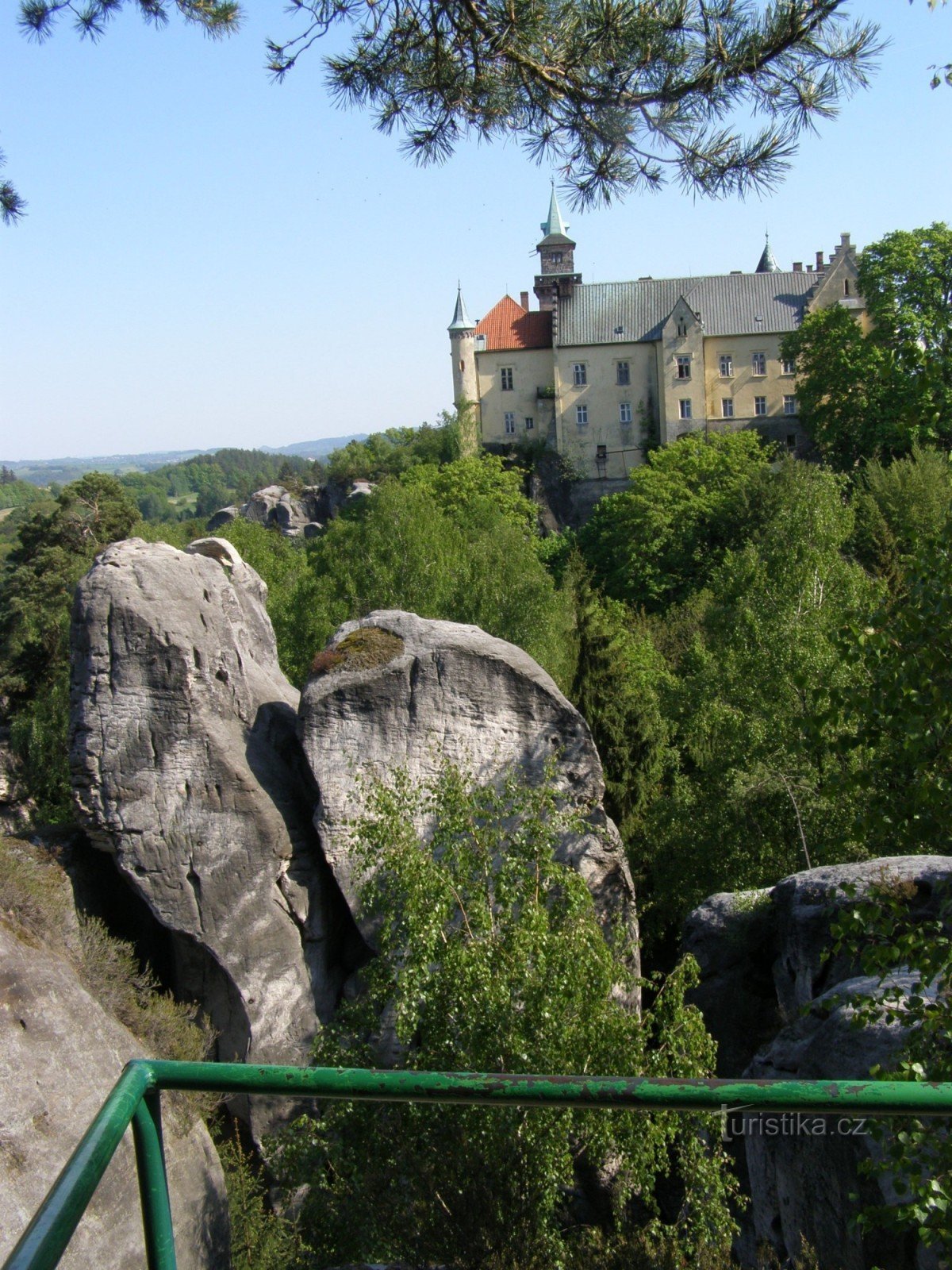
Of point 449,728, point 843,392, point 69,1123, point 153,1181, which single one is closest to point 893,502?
point 843,392

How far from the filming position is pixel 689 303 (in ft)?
214

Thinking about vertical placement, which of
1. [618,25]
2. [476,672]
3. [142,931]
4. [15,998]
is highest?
[618,25]

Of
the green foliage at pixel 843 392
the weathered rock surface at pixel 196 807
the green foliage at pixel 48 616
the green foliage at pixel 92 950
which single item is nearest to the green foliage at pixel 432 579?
the green foliage at pixel 48 616

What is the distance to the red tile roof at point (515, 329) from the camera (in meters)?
68.3

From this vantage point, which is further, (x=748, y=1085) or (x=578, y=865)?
(x=578, y=865)

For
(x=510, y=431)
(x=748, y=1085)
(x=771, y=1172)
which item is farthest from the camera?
(x=510, y=431)

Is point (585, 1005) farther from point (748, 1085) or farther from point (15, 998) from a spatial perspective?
point (748, 1085)

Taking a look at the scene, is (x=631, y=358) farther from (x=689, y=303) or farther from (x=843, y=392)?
(x=843, y=392)

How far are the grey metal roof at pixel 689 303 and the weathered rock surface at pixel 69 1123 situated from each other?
5900 cm

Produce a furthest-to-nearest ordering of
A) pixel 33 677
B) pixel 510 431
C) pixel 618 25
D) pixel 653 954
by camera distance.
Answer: pixel 510 431 < pixel 33 677 < pixel 653 954 < pixel 618 25

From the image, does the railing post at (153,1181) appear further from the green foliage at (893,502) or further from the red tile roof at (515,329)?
the red tile roof at (515,329)

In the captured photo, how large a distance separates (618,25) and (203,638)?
10.3 metres

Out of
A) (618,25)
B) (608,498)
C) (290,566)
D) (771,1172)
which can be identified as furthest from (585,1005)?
(608,498)

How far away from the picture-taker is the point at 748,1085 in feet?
7.48
